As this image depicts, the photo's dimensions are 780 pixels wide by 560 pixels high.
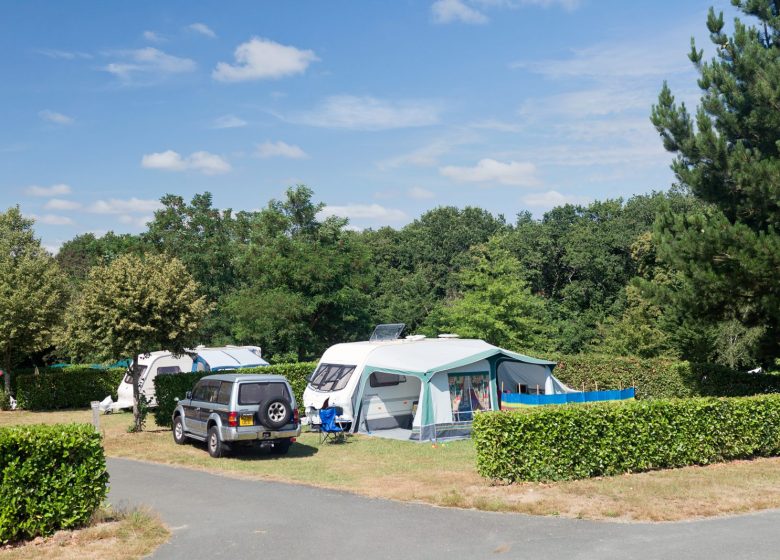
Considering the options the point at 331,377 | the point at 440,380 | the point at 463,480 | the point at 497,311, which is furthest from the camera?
the point at 497,311

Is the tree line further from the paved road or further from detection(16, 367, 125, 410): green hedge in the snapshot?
the paved road

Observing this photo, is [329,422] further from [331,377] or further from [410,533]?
[410,533]

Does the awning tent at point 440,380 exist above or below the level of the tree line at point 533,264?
below

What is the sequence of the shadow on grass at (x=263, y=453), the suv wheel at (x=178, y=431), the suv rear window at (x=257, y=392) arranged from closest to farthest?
the suv rear window at (x=257, y=392) < the shadow on grass at (x=263, y=453) < the suv wheel at (x=178, y=431)

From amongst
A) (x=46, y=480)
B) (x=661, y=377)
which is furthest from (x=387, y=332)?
(x=46, y=480)

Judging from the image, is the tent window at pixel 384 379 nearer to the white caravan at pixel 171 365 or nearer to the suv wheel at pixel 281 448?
the suv wheel at pixel 281 448

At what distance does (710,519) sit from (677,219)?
391 inches

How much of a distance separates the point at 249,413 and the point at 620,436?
7283mm

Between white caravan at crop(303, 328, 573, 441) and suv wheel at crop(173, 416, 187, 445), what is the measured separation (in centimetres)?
308

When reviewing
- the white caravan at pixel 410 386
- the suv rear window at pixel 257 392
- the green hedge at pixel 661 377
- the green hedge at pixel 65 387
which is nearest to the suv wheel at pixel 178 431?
the suv rear window at pixel 257 392

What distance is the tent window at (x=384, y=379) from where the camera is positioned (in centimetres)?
1884

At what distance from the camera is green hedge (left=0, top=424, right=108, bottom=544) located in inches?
333

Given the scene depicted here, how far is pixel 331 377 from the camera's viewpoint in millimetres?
19578

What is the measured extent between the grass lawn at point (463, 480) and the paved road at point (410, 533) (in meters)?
0.52
